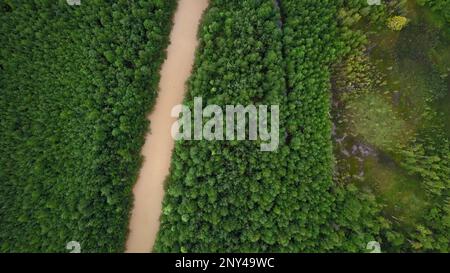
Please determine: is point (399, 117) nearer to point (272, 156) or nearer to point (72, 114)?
point (272, 156)

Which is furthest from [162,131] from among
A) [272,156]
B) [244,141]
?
[272,156]

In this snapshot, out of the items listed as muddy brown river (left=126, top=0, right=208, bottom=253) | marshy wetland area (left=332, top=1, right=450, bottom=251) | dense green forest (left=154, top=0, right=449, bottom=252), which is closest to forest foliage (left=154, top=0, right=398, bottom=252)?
dense green forest (left=154, top=0, right=449, bottom=252)

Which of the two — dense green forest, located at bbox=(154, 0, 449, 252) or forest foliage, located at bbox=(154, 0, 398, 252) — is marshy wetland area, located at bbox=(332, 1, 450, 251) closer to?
dense green forest, located at bbox=(154, 0, 449, 252)

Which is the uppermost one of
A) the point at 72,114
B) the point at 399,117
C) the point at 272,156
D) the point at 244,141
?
the point at 72,114

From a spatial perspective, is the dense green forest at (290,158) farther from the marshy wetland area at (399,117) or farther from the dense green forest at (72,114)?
the dense green forest at (72,114)

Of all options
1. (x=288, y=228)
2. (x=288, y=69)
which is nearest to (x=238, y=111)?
(x=288, y=69)

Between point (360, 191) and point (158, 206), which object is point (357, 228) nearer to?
point (360, 191)
